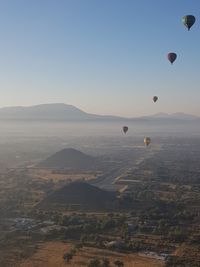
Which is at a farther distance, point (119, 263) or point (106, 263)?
point (119, 263)

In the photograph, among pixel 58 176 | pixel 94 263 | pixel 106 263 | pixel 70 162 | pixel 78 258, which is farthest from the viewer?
pixel 70 162

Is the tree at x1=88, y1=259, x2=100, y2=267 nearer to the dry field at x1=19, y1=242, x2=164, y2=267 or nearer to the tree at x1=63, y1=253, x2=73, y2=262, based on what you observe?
the dry field at x1=19, y1=242, x2=164, y2=267

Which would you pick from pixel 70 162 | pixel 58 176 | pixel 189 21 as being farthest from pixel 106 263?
pixel 70 162

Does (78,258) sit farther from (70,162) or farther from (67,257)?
(70,162)

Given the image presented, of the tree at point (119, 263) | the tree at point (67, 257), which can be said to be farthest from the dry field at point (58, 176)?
the tree at point (119, 263)

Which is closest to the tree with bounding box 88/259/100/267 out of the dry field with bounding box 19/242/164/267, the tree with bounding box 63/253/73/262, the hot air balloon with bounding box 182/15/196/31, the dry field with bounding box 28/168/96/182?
the dry field with bounding box 19/242/164/267

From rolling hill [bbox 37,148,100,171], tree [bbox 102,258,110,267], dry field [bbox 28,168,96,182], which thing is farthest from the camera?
rolling hill [bbox 37,148,100,171]

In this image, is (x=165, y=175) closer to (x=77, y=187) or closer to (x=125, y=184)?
(x=125, y=184)

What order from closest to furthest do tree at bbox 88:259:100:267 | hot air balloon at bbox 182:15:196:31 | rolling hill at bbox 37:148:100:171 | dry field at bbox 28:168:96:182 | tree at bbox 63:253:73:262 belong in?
tree at bbox 88:259:100:267, tree at bbox 63:253:73:262, hot air balloon at bbox 182:15:196:31, dry field at bbox 28:168:96:182, rolling hill at bbox 37:148:100:171
